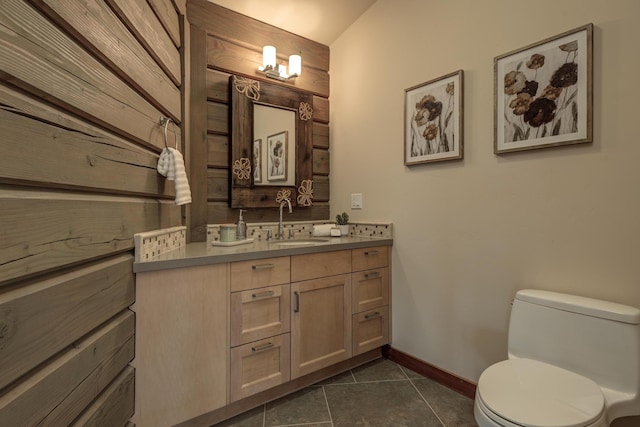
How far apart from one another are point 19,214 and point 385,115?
6.91 feet

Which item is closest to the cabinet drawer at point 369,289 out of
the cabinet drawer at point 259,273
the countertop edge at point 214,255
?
the countertop edge at point 214,255

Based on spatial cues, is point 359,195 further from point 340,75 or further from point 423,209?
point 340,75

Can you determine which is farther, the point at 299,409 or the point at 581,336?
the point at 299,409

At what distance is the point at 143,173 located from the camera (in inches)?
54.5

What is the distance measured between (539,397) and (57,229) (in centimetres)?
161

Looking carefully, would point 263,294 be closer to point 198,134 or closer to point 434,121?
point 198,134

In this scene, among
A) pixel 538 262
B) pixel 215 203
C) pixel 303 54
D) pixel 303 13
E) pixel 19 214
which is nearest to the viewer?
pixel 19 214

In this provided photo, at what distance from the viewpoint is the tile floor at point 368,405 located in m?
1.61

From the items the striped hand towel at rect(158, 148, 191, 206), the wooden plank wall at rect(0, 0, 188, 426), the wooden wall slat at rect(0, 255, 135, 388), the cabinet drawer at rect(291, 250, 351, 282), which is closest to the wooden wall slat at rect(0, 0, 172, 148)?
the wooden plank wall at rect(0, 0, 188, 426)

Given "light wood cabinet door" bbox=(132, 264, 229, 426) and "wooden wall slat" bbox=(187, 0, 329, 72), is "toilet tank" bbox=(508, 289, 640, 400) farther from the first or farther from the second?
"wooden wall slat" bbox=(187, 0, 329, 72)

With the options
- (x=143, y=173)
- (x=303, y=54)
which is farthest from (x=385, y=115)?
(x=143, y=173)

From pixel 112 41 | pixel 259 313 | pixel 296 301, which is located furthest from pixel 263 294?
pixel 112 41

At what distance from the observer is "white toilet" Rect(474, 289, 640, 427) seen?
1022 mm

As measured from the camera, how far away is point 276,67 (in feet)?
7.75
